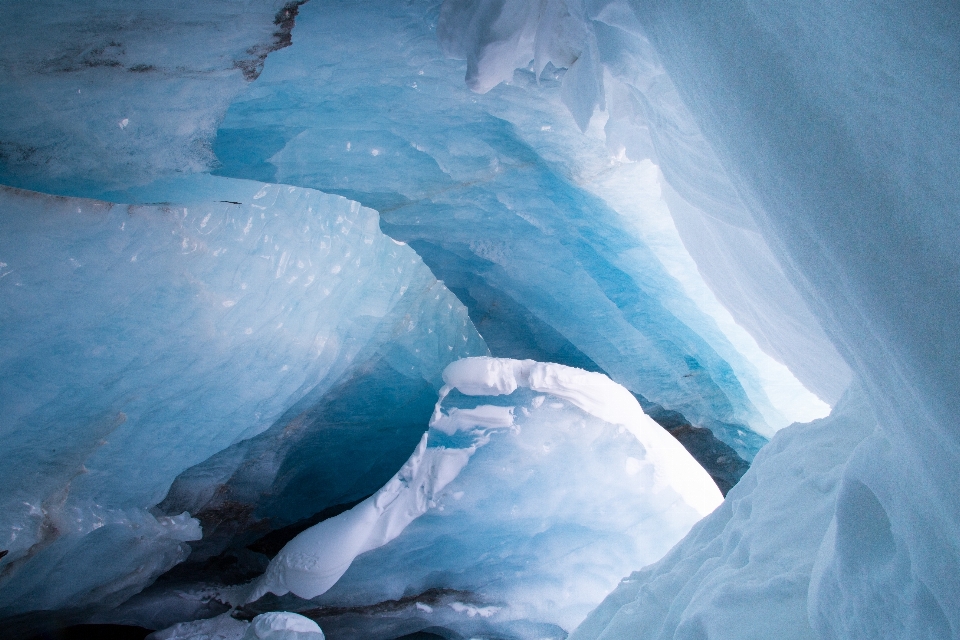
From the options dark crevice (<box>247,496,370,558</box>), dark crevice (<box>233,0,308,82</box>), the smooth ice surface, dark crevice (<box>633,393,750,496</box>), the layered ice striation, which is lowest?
dark crevice (<box>247,496,370,558</box>)

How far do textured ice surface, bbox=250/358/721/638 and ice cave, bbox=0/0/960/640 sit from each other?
2 centimetres

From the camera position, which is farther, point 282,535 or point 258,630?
point 282,535

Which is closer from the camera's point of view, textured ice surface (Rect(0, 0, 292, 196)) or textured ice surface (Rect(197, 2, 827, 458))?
textured ice surface (Rect(0, 0, 292, 196))

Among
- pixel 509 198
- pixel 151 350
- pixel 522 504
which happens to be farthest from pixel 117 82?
pixel 522 504

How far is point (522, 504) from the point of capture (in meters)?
2.66

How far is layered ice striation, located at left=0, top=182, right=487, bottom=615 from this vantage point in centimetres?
212

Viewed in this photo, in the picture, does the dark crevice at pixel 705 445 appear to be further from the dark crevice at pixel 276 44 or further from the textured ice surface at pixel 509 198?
the dark crevice at pixel 276 44

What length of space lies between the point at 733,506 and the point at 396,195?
2.10 m

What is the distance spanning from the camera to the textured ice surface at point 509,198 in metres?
2.26

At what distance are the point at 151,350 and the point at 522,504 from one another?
5.73 feet

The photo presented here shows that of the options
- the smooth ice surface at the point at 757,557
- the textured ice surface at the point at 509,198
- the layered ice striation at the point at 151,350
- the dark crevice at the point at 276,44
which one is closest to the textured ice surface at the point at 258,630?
the layered ice striation at the point at 151,350

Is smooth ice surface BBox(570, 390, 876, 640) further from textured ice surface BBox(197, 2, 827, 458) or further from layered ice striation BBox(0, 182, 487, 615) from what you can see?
layered ice striation BBox(0, 182, 487, 615)

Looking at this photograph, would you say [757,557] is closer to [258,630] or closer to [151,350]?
[258,630]

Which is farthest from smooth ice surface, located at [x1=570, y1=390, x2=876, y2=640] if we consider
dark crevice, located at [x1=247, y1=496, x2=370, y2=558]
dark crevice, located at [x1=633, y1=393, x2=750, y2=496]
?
dark crevice, located at [x1=247, y1=496, x2=370, y2=558]
